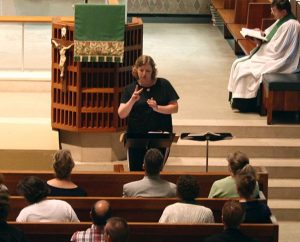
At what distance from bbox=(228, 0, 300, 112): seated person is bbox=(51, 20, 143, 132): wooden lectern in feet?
4.89

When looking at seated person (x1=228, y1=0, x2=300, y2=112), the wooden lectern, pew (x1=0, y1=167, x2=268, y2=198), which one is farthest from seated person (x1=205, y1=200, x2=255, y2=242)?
seated person (x1=228, y1=0, x2=300, y2=112)

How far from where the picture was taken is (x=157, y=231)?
7.12 metres

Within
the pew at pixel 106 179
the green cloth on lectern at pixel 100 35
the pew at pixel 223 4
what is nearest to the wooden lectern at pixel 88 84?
the green cloth on lectern at pixel 100 35

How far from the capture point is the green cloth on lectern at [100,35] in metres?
10.1

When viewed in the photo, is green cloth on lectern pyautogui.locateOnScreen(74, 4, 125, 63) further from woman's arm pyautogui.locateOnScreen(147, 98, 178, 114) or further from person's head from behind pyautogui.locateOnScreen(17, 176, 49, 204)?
person's head from behind pyautogui.locateOnScreen(17, 176, 49, 204)

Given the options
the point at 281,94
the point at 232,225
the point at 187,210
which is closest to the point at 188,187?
the point at 187,210

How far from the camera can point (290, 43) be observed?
11594 mm

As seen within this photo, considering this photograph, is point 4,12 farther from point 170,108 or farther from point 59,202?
point 59,202

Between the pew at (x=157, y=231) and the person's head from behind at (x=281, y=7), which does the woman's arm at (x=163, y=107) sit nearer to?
the pew at (x=157, y=231)

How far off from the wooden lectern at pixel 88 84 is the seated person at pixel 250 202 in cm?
330

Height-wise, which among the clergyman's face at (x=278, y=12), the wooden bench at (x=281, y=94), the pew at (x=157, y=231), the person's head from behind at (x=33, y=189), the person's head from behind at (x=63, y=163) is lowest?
the pew at (x=157, y=231)

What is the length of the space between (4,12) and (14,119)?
1878 mm

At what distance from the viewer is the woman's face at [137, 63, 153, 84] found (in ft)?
28.7

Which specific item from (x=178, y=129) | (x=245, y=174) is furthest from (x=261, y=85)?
(x=245, y=174)
